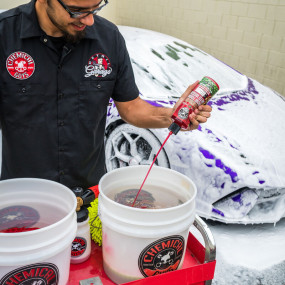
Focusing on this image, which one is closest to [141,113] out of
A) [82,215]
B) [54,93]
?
[54,93]

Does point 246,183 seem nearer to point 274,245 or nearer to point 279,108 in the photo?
point 274,245

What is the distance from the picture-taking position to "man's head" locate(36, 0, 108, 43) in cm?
143

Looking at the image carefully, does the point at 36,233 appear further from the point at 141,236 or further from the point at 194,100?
the point at 194,100

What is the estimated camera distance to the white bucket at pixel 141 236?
1.05 metres

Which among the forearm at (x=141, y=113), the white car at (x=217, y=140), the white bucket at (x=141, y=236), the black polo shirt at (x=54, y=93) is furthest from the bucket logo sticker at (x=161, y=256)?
the white car at (x=217, y=140)

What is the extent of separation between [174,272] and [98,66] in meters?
0.99

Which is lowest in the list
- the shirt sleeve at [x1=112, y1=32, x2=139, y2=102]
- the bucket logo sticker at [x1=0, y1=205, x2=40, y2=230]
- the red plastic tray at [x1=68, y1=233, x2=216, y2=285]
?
the red plastic tray at [x1=68, y1=233, x2=216, y2=285]

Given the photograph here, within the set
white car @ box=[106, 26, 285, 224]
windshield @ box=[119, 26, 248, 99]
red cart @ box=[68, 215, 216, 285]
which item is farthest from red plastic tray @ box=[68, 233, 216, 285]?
windshield @ box=[119, 26, 248, 99]

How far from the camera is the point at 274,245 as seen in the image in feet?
9.15

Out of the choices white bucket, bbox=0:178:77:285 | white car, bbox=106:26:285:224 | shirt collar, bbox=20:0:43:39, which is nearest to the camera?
white bucket, bbox=0:178:77:285

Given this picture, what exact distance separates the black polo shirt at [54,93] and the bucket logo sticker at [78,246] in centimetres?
65

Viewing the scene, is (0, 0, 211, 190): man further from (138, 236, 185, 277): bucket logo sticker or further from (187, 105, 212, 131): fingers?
(138, 236, 185, 277): bucket logo sticker

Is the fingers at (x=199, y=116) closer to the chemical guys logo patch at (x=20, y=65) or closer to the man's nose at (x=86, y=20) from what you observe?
the man's nose at (x=86, y=20)

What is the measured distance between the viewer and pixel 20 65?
1.60m
